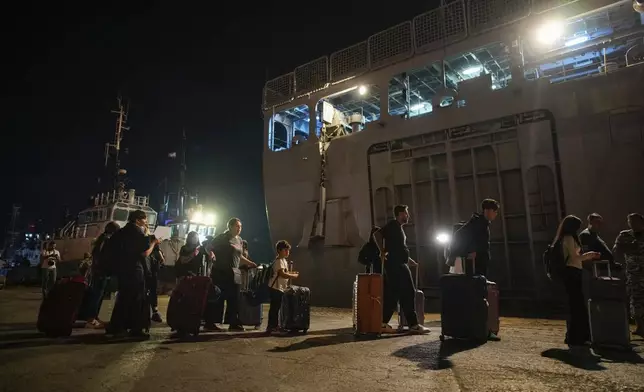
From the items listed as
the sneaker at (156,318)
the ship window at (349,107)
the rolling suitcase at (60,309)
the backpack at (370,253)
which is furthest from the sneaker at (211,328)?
the ship window at (349,107)

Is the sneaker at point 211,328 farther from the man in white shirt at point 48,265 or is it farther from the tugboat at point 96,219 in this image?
the tugboat at point 96,219

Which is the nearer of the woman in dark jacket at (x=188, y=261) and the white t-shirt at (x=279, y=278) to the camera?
the white t-shirt at (x=279, y=278)

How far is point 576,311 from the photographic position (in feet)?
12.4

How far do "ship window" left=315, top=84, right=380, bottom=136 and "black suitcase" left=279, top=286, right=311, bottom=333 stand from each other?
7.11 meters

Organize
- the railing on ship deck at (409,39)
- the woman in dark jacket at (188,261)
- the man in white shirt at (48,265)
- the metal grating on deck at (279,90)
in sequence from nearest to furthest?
the woman in dark jacket at (188,261) < the railing on ship deck at (409,39) < the man in white shirt at (48,265) < the metal grating on deck at (279,90)

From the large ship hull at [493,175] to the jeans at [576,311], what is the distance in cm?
412

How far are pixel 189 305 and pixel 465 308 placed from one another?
3.32 meters

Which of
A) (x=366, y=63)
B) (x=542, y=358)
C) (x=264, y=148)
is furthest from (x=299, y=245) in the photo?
(x=542, y=358)

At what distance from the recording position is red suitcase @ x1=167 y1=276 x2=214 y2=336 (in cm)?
455

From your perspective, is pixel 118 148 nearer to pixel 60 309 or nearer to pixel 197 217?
pixel 197 217

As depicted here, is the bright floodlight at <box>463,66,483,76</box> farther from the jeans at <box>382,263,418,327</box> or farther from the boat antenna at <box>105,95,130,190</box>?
the boat antenna at <box>105,95,130,190</box>

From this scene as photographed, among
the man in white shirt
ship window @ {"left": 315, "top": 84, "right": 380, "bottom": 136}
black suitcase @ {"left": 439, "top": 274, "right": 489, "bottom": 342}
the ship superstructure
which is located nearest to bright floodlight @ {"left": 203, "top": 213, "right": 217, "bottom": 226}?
the ship superstructure

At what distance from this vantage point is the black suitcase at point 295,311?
16.6ft

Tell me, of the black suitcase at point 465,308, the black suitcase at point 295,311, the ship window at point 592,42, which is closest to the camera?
the black suitcase at point 465,308
